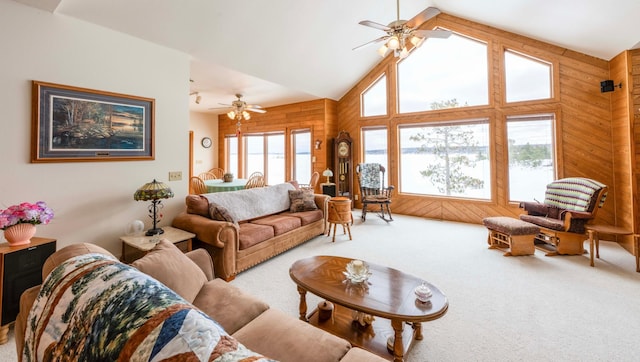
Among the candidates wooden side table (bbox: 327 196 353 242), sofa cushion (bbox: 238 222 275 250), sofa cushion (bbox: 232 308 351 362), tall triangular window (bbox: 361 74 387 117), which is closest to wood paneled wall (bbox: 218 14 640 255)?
tall triangular window (bbox: 361 74 387 117)

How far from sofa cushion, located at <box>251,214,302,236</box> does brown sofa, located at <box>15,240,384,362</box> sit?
172 cm

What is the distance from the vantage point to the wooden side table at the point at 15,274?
1977mm

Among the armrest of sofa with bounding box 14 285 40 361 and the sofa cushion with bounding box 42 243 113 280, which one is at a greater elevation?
the sofa cushion with bounding box 42 243 113 280

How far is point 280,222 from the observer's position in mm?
3740

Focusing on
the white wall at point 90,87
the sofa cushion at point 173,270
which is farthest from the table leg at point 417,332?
the white wall at point 90,87

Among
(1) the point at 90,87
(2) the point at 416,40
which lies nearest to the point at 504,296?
(2) the point at 416,40

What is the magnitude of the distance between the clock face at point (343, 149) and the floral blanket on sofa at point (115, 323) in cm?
582

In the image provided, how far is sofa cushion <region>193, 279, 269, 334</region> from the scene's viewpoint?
58.0 inches

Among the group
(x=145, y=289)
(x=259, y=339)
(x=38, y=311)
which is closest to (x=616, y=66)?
(x=259, y=339)

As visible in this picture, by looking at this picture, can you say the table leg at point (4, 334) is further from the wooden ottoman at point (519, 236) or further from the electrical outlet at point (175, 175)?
the wooden ottoman at point (519, 236)

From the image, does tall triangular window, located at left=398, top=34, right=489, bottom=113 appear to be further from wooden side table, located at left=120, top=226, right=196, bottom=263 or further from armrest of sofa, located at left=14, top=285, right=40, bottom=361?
armrest of sofa, located at left=14, top=285, right=40, bottom=361

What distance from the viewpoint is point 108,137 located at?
3105 millimetres

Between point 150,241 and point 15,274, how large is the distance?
0.95 metres

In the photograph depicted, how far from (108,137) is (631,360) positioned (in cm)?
510
